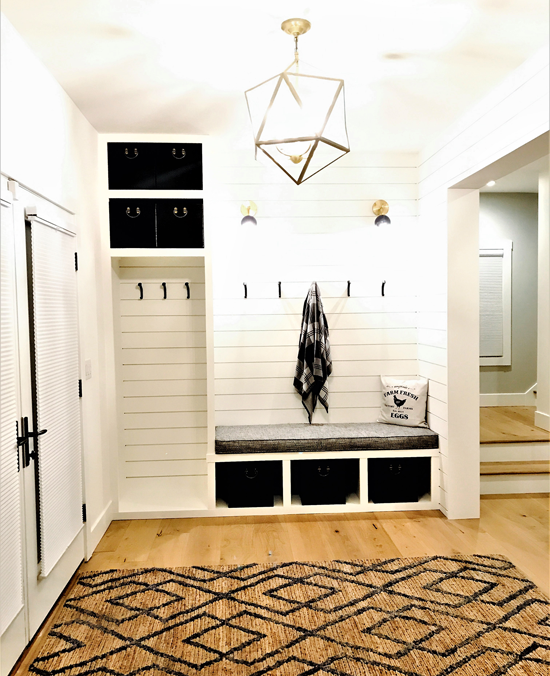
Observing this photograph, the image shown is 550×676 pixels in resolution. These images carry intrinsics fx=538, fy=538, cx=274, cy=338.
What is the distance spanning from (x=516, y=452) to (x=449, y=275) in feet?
5.82

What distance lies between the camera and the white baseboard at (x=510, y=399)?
6.09m

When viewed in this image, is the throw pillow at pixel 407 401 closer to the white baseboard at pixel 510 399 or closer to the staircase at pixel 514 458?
the staircase at pixel 514 458

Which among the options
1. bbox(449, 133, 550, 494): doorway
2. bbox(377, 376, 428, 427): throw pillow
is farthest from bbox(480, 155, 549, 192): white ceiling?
bbox(377, 376, 428, 427): throw pillow

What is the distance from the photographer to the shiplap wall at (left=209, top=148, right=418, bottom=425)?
13.9 ft

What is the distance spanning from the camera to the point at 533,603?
2.70 meters

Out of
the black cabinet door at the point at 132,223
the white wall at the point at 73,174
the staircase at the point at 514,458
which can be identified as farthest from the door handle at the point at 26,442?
the staircase at the point at 514,458

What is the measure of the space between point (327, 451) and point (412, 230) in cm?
189

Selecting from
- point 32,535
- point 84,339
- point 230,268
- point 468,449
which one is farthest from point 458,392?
point 32,535

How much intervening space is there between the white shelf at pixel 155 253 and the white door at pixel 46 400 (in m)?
0.66

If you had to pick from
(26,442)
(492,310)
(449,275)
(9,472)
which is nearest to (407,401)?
(449,275)

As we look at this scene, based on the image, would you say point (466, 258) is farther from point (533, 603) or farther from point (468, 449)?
point (533, 603)

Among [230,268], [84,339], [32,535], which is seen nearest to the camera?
[32,535]

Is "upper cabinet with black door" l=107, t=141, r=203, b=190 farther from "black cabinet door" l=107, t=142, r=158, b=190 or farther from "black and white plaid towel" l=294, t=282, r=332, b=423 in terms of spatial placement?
"black and white plaid towel" l=294, t=282, r=332, b=423

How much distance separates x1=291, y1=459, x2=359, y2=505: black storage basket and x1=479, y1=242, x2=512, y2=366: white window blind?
2.89 m
